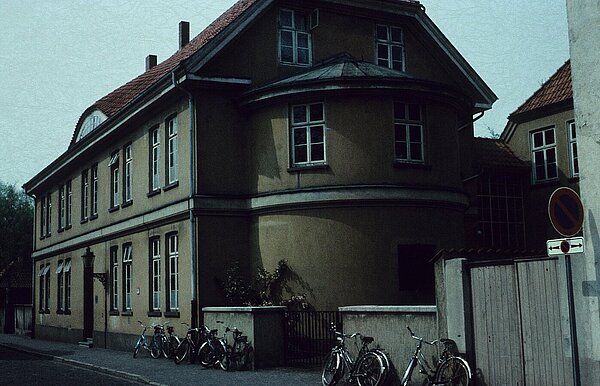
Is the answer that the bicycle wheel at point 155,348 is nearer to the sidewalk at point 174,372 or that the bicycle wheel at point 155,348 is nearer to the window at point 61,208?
the sidewalk at point 174,372

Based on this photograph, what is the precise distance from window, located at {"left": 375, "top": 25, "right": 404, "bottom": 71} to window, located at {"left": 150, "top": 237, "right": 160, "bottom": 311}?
8683 mm

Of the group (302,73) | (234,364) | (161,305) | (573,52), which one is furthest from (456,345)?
(161,305)

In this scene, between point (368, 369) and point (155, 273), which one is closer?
point (368, 369)

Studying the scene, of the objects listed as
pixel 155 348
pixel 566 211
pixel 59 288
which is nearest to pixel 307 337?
pixel 155 348

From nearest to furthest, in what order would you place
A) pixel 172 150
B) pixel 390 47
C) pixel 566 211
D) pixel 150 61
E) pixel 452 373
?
1. pixel 566 211
2. pixel 452 373
3. pixel 172 150
4. pixel 390 47
5. pixel 150 61

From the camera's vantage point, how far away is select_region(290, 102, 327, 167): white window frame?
20.8m

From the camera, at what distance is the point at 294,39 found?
2370 centimetres

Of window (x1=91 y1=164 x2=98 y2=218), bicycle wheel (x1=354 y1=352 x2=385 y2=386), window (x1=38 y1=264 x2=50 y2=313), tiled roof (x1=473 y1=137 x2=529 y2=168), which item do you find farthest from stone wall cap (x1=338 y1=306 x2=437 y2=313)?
window (x1=38 y1=264 x2=50 y2=313)

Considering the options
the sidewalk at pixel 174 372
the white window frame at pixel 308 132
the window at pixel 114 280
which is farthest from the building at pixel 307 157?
the window at pixel 114 280

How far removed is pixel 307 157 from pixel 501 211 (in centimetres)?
974

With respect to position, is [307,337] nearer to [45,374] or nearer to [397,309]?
[397,309]

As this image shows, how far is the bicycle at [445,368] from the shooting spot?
12.4 meters

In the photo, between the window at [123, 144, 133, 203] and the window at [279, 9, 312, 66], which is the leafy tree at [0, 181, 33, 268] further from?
the window at [279, 9, 312, 66]

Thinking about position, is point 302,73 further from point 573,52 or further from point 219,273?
point 573,52
